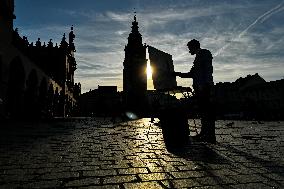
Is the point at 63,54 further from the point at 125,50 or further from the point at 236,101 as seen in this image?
the point at 236,101

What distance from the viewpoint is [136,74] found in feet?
175

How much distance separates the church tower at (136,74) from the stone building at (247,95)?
1522cm

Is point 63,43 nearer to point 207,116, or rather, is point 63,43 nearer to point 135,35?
point 135,35

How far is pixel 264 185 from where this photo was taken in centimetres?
268

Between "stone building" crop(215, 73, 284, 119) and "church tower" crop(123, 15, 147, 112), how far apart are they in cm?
1522

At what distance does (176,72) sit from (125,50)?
56.4 m

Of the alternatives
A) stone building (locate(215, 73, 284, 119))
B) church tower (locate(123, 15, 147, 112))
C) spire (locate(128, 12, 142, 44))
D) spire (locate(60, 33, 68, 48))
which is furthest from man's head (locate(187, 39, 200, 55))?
spire (locate(128, 12, 142, 44))

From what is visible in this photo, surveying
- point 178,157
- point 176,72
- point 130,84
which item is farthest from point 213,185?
point 130,84

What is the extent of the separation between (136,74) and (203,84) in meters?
46.7

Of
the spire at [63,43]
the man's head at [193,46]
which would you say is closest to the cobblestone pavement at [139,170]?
the man's head at [193,46]

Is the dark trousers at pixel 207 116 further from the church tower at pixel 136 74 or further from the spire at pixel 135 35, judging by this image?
the spire at pixel 135 35

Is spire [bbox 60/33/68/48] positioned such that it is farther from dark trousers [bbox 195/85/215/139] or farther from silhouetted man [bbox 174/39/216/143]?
dark trousers [bbox 195/85/215/139]

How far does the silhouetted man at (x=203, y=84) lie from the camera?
21.3 ft

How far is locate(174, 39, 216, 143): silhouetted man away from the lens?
21.3ft
